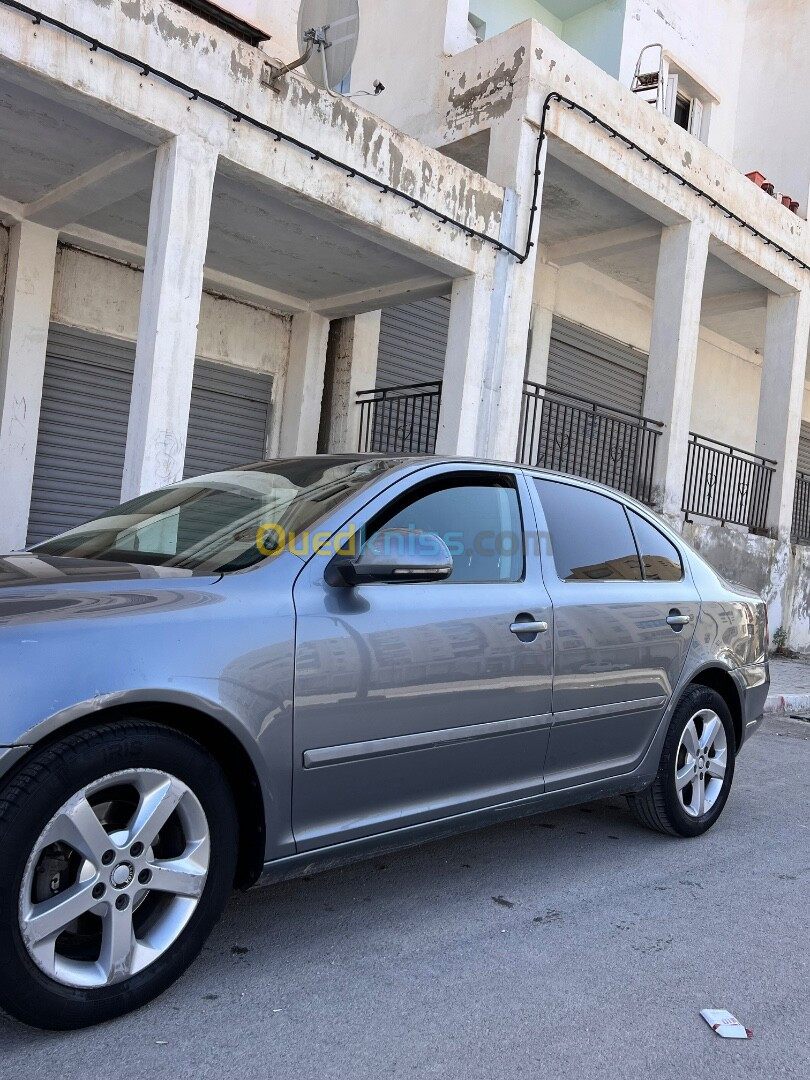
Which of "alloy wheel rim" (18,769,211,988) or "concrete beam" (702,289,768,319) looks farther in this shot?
"concrete beam" (702,289,768,319)

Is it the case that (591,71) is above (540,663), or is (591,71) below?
above

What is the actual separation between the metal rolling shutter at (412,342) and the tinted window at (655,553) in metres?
7.69

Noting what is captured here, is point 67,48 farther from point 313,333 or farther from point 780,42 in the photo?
point 780,42

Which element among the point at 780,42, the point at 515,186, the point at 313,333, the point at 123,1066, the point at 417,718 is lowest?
the point at 123,1066

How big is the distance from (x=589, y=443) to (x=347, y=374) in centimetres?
346

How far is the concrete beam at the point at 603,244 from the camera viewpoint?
453 inches

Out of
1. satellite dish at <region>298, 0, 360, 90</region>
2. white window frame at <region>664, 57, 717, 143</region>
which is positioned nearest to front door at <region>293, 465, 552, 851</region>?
satellite dish at <region>298, 0, 360, 90</region>

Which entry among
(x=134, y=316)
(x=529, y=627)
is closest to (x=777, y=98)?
(x=134, y=316)

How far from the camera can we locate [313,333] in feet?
36.0

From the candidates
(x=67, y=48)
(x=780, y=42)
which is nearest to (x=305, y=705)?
(x=67, y=48)

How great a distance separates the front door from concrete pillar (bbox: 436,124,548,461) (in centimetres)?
534

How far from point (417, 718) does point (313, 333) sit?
8575 mm

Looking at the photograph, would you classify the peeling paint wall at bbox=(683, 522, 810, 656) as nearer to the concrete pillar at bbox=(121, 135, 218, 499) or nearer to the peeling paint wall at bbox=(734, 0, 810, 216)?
the peeling paint wall at bbox=(734, 0, 810, 216)

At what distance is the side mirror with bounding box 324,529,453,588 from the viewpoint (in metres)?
2.85
